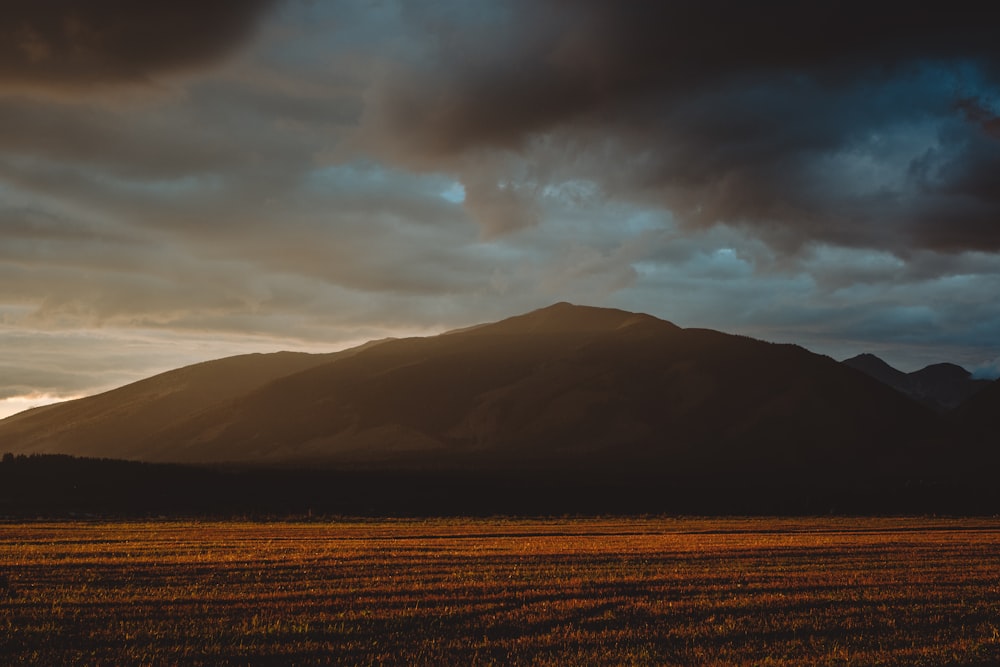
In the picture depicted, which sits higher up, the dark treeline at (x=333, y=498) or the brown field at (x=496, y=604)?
the brown field at (x=496, y=604)

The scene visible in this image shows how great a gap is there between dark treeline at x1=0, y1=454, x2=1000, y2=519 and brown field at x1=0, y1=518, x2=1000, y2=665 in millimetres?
41201

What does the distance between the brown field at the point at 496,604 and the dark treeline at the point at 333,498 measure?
1622 inches

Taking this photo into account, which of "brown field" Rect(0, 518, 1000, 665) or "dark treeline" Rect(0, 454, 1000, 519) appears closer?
"brown field" Rect(0, 518, 1000, 665)

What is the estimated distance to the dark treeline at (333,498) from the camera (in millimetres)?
76375

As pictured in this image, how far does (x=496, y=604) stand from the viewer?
2002 cm

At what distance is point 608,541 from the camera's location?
39875 millimetres

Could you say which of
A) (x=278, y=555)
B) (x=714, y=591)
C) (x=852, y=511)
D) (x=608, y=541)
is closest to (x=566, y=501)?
(x=852, y=511)

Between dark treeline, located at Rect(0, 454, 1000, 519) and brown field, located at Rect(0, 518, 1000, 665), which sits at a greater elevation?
brown field, located at Rect(0, 518, 1000, 665)

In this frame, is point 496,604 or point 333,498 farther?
point 333,498

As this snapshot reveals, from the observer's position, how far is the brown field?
15.2m

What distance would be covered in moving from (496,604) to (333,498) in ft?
240

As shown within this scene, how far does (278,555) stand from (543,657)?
736 inches

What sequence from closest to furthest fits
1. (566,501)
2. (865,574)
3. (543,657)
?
(543,657), (865,574), (566,501)

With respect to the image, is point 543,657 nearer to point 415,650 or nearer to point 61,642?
point 415,650
